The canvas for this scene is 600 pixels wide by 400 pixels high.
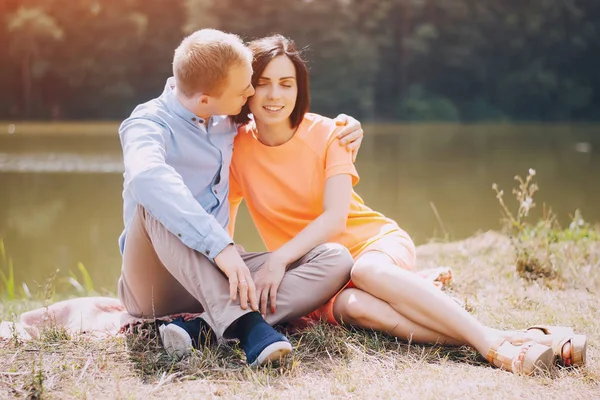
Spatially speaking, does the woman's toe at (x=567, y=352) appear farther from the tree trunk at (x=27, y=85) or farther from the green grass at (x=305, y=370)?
→ the tree trunk at (x=27, y=85)

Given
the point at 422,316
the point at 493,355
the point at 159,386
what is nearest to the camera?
the point at 159,386

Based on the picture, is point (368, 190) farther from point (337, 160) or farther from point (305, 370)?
point (305, 370)

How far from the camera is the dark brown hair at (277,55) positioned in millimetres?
2248

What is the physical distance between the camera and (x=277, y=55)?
2.26 meters

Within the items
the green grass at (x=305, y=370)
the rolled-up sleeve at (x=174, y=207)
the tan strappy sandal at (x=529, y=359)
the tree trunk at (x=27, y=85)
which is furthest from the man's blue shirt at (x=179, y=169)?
the tree trunk at (x=27, y=85)

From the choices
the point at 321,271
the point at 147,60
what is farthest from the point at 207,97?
the point at 147,60

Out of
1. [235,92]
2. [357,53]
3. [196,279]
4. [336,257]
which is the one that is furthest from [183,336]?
[357,53]

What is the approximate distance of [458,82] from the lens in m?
24.6

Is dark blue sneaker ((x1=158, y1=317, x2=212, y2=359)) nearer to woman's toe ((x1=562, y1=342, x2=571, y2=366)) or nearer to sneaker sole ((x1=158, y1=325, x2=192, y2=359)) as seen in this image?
sneaker sole ((x1=158, y1=325, x2=192, y2=359))

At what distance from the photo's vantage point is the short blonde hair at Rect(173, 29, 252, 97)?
2.02 m

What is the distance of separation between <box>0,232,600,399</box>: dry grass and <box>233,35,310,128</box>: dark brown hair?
759 millimetres

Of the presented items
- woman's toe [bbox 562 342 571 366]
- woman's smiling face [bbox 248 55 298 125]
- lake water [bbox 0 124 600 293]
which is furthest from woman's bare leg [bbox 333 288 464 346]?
lake water [bbox 0 124 600 293]

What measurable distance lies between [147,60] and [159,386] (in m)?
22.8

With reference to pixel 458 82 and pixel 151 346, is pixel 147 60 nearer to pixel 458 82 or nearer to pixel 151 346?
pixel 458 82
